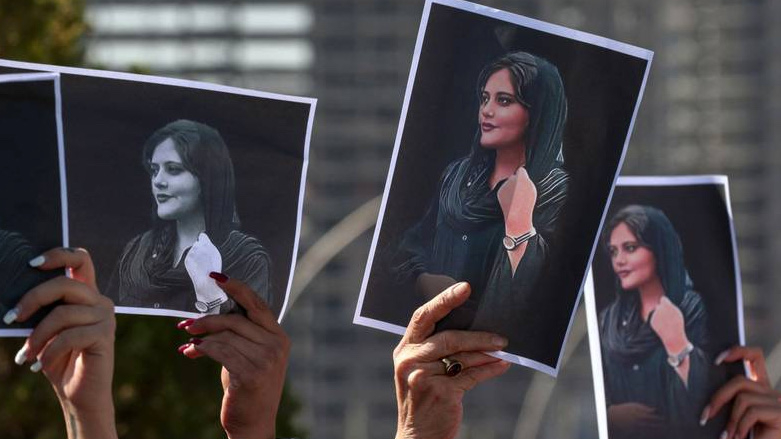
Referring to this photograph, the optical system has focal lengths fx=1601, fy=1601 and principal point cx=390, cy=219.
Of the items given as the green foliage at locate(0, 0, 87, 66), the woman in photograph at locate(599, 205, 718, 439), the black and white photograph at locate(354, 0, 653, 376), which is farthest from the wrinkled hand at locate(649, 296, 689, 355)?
the green foliage at locate(0, 0, 87, 66)

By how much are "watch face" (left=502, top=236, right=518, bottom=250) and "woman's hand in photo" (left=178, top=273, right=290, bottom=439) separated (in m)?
0.52

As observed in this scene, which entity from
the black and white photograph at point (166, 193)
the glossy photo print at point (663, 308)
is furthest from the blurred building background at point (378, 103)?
the black and white photograph at point (166, 193)

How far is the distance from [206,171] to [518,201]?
2.29ft

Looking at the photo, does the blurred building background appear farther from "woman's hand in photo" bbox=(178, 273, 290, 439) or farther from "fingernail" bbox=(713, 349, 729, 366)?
"woman's hand in photo" bbox=(178, 273, 290, 439)

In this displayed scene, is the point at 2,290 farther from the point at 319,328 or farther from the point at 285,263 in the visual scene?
the point at 319,328

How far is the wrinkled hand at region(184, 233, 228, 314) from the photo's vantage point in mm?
3268

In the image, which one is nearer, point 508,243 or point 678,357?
point 508,243

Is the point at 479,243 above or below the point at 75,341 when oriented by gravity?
above

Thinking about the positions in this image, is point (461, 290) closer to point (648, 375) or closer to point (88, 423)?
point (88, 423)

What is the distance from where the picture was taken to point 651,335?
384 centimetres

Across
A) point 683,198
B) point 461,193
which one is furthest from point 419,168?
point 683,198

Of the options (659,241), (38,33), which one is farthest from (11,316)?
(38,33)

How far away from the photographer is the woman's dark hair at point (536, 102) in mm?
3068

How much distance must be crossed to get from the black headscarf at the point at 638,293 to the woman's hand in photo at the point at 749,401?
15 cm
